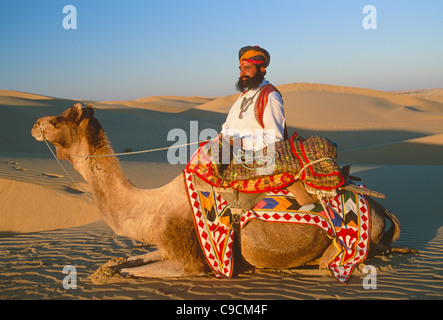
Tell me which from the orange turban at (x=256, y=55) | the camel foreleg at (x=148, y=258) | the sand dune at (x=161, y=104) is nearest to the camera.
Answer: the orange turban at (x=256, y=55)

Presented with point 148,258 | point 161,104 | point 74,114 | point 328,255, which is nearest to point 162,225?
point 148,258

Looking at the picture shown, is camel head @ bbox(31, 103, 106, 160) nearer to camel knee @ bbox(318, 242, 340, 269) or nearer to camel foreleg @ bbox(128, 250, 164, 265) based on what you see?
camel foreleg @ bbox(128, 250, 164, 265)

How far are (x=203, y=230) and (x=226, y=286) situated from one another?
0.64 metres

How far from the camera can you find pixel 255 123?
4.21 meters

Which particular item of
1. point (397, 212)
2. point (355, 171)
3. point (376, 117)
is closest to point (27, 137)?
point (355, 171)

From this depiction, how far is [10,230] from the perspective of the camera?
8.00 m

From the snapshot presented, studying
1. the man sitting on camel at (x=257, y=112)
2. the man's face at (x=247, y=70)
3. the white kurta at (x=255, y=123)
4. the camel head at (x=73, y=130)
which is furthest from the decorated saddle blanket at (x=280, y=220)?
the man's face at (x=247, y=70)

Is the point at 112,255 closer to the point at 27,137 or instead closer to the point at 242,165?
the point at 242,165

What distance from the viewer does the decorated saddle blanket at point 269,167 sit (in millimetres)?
3906

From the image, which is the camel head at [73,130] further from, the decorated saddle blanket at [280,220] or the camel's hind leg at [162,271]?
the camel's hind leg at [162,271]

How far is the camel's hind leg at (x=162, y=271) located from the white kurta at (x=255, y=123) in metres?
1.48

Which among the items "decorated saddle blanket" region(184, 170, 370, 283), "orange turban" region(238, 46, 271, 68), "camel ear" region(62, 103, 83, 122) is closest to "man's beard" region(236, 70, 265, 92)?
"orange turban" region(238, 46, 271, 68)

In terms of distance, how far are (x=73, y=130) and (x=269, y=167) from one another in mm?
2293

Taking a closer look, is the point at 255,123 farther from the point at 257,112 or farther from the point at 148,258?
the point at 148,258
